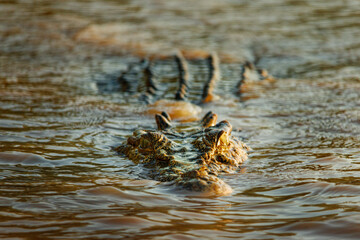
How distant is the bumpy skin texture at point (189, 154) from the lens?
3.83 m

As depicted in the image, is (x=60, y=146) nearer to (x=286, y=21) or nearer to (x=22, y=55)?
(x=22, y=55)

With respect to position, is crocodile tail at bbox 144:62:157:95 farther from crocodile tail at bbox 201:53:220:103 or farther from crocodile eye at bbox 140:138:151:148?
crocodile eye at bbox 140:138:151:148

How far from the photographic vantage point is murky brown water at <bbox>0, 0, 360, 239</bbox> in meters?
3.21

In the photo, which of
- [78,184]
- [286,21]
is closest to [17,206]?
[78,184]

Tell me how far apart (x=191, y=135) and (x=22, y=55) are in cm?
716

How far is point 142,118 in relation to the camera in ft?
22.3

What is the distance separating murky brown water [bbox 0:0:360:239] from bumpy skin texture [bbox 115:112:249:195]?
15cm

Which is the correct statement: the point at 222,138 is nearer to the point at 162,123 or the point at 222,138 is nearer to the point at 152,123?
the point at 162,123

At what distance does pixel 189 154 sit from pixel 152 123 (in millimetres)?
2101

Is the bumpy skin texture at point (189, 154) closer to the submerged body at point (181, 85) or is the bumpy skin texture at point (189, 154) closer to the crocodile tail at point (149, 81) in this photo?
the submerged body at point (181, 85)

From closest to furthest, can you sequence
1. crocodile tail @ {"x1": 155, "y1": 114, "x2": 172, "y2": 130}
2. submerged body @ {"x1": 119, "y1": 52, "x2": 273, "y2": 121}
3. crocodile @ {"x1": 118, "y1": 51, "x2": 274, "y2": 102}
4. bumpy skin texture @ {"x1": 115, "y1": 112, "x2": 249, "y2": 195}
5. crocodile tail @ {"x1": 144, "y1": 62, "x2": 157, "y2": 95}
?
bumpy skin texture @ {"x1": 115, "y1": 112, "x2": 249, "y2": 195}, crocodile tail @ {"x1": 155, "y1": 114, "x2": 172, "y2": 130}, submerged body @ {"x1": 119, "y1": 52, "x2": 273, "y2": 121}, crocodile @ {"x1": 118, "y1": 51, "x2": 274, "y2": 102}, crocodile tail @ {"x1": 144, "y1": 62, "x2": 157, "y2": 95}

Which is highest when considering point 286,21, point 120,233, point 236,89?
point 286,21

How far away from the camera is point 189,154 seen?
4488mm

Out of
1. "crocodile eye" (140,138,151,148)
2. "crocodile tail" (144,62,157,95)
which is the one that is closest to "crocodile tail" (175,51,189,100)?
"crocodile tail" (144,62,157,95)
